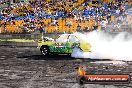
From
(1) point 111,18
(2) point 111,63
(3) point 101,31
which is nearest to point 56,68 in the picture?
(2) point 111,63

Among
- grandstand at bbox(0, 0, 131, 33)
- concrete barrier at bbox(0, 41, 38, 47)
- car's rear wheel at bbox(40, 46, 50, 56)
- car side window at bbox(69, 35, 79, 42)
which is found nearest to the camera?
car side window at bbox(69, 35, 79, 42)

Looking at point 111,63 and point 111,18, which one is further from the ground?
point 111,18

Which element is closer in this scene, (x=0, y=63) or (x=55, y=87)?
(x=55, y=87)

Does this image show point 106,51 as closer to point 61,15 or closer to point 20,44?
point 20,44

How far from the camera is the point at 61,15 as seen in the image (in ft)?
127

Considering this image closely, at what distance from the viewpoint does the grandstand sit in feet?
116

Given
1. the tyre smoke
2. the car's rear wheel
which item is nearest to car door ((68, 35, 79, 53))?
the tyre smoke

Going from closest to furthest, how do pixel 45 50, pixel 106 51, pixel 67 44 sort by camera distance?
pixel 67 44 < pixel 106 51 < pixel 45 50

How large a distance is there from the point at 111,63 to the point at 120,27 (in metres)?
12.7

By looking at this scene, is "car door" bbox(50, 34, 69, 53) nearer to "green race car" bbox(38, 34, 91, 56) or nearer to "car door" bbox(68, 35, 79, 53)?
"green race car" bbox(38, 34, 91, 56)

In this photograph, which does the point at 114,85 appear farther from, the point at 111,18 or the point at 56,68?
the point at 111,18

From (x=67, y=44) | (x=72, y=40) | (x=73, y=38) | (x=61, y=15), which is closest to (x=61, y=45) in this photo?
(x=67, y=44)

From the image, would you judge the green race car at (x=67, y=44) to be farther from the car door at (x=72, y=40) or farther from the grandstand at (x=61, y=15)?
the grandstand at (x=61, y=15)

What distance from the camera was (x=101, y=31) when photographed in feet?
109
